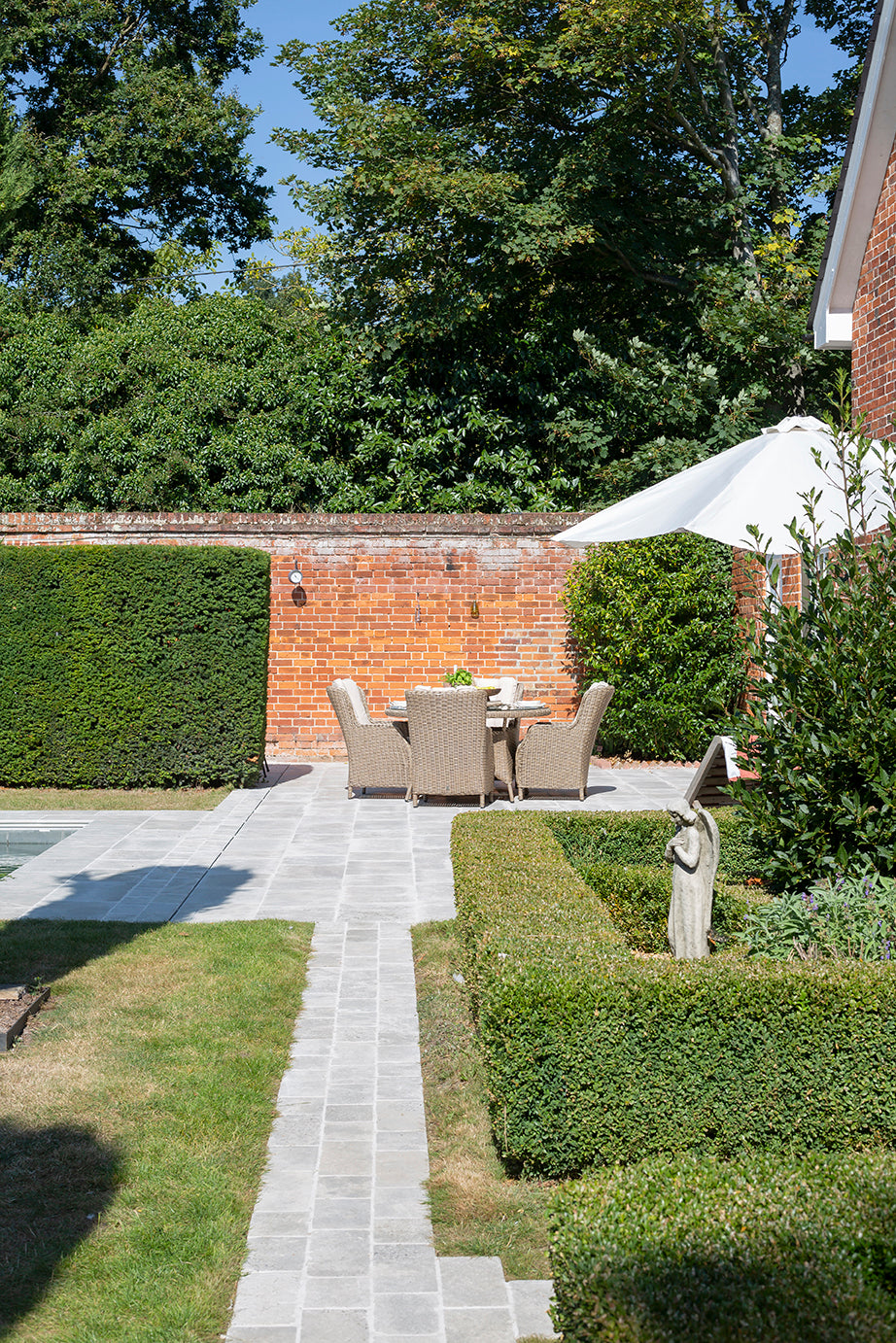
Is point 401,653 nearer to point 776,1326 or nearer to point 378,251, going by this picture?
point 378,251

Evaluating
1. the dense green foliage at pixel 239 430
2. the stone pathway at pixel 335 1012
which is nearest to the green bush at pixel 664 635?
the stone pathway at pixel 335 1012

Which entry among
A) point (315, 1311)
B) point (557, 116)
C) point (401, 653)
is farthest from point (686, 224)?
point (315, 1311)

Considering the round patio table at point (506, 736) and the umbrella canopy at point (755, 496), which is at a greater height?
the umbrella canopy at point (755, 496)

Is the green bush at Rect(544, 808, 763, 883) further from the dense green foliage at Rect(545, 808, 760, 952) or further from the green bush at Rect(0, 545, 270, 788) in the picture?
the green bush at Rect(0, 545, 270, 788)

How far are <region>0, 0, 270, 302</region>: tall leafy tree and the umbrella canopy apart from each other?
18239 millimetres

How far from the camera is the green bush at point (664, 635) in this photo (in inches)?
512

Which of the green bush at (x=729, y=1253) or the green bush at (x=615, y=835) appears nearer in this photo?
the green bush at (x=729, y=1253)

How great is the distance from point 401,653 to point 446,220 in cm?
682

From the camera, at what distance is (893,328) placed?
736 centimetres

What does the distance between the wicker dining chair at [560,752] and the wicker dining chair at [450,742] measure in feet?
1.11

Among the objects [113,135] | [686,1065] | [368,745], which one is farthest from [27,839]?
[113,135]

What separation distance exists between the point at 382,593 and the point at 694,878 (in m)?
9.22

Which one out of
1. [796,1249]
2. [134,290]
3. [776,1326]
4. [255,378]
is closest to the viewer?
[776,1326]

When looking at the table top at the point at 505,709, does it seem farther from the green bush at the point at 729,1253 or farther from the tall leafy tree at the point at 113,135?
the tall leafy tree at the point at 113,135
